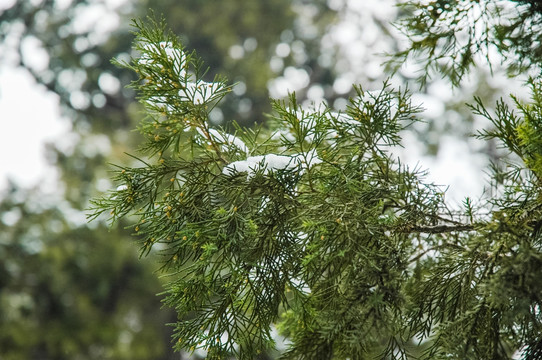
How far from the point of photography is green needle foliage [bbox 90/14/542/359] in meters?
1.75

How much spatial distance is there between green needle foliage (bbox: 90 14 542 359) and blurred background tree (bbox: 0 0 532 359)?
6146mm

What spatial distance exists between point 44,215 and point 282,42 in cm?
584

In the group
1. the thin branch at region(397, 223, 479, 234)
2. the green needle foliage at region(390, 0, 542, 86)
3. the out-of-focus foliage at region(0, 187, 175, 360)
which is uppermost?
the out-of-focus foliage at region(0, 187, 175, 360)

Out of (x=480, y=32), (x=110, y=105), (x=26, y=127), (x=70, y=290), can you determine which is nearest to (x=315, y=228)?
(x=480, y=32)

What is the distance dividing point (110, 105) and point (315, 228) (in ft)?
28.6

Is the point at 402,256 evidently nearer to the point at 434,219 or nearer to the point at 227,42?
the point at 434,219

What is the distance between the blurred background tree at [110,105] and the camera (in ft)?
27.7

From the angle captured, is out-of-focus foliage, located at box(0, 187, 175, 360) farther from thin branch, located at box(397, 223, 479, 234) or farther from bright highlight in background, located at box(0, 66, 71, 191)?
thin branch, located at box(397, 223, 479, 234)

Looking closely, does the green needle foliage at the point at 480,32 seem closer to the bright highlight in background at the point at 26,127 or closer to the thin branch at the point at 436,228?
the thin branch at the point at 436,228

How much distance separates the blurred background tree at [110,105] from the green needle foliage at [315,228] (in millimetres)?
6146

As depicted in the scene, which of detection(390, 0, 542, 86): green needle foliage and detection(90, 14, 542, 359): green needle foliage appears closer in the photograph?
detection(90, 14, 542, 359): green needle foliage

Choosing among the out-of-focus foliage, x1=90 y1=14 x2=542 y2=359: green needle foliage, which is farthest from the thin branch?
the out-of-focus foliage

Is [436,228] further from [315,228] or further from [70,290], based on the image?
[70,290]

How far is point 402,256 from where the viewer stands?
191cm
